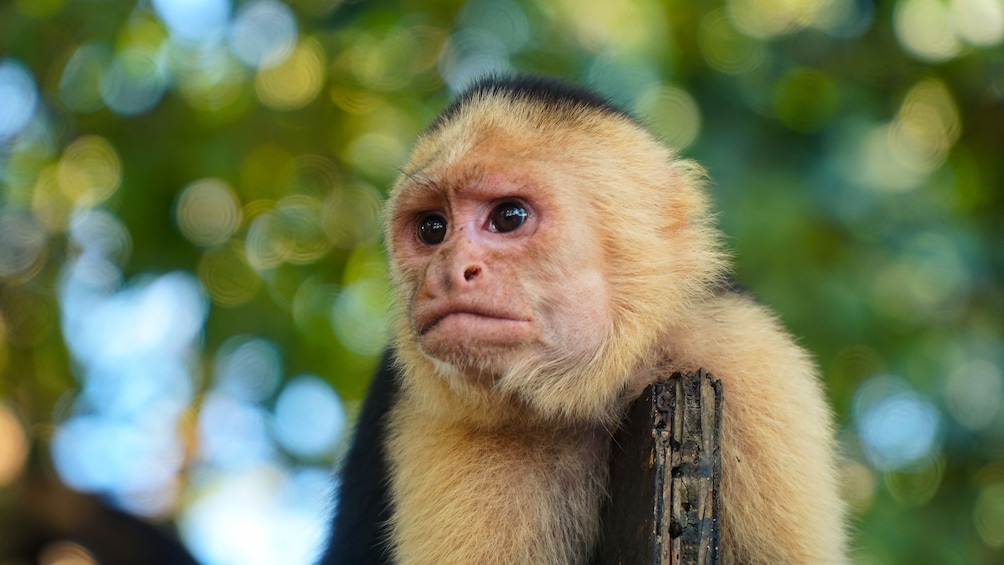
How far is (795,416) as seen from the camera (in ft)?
9.82

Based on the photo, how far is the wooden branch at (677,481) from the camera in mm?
2359

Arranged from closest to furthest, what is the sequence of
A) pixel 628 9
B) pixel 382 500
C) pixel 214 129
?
pixel 382 500 → pixel 628 9 → pixel 214 129

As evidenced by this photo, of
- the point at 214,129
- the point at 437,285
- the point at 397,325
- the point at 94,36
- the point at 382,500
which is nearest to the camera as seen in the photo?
the point at 437,285

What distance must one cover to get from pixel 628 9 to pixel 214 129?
2588mm

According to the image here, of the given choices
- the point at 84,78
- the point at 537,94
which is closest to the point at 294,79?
the point at 84,78

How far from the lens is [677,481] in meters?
2.41

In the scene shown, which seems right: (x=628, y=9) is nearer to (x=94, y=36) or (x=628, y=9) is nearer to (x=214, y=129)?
(x=214, y=129)

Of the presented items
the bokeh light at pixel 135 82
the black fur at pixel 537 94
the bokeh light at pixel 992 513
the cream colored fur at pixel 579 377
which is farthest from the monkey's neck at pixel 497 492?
the bokeh light at pixel 992 513

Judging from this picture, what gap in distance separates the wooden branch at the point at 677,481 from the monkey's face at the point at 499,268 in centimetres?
47

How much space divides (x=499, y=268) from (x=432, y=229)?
41 centimetres

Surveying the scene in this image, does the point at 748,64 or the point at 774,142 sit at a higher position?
the point at 748,64

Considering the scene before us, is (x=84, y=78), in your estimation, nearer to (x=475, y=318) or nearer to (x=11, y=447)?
(x=11, y=447)

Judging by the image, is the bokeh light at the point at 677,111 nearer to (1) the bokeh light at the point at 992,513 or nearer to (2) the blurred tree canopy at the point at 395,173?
(2) the blurred tree canopy at the point at 395,173

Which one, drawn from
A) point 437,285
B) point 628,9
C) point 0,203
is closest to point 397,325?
point 437,285
